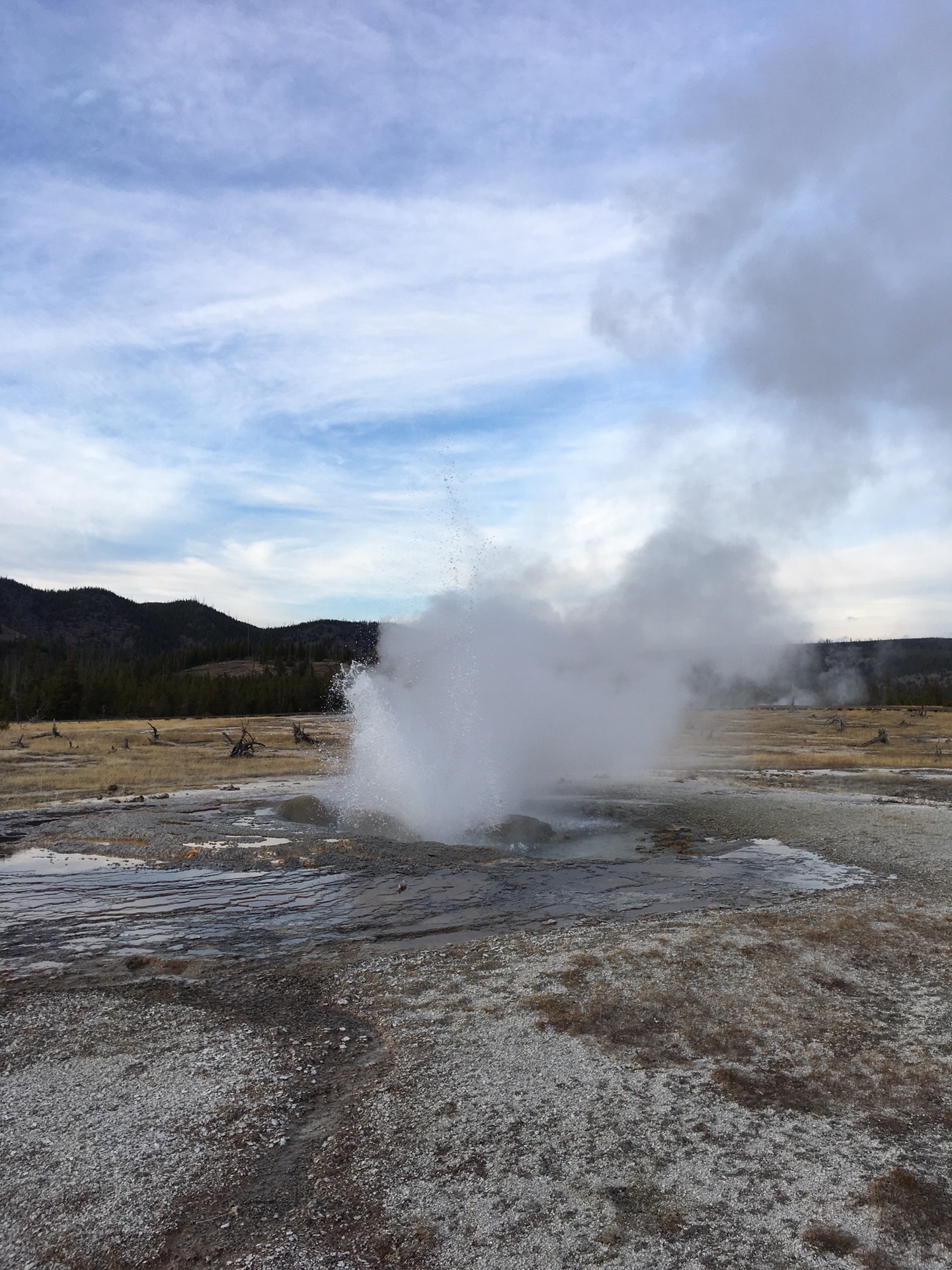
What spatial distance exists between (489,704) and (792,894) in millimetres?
15690

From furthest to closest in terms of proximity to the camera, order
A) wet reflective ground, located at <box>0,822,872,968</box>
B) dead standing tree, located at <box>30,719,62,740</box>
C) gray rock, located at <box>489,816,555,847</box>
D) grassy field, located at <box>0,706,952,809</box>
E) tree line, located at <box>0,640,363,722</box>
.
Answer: tree line, located at <box>0,640,363,722</box> → dead standing tree, located at <box>30,719,62,740</box> → grassy field, located at <box>0,706,952,809</box> → gray rock, located at <box>489,816,555,847</box> → wet reflective ground, located at <box>0,822,872,968</box>

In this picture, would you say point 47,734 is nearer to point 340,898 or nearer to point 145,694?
point 145,694

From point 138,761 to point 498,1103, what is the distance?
35.1 m

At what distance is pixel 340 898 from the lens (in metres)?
13.7

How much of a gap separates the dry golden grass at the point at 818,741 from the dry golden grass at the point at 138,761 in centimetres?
2127

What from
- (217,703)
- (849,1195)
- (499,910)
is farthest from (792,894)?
(217,703)

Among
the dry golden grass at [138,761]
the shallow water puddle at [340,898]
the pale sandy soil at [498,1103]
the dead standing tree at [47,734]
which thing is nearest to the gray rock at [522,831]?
the shallow water puddle at [340,898]

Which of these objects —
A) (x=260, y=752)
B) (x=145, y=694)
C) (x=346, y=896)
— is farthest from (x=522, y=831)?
(x=145, y=694)

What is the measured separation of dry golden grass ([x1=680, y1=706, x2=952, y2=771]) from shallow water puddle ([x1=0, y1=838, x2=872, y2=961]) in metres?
23.0

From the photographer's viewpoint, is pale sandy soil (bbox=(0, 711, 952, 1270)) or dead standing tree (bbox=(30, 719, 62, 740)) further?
dead standing tree (bbox=(30, 719, 62, 740))

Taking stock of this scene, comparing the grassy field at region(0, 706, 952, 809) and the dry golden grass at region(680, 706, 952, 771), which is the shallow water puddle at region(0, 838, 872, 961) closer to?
the grassy field at region(0, 706, 952, 809)

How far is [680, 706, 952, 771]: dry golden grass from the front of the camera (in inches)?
1528

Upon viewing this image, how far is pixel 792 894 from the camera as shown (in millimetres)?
13711

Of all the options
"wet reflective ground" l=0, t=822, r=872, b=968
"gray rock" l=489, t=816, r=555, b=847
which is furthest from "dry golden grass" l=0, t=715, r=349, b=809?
"gray rock" l=489, t=816, r=555, b=847
